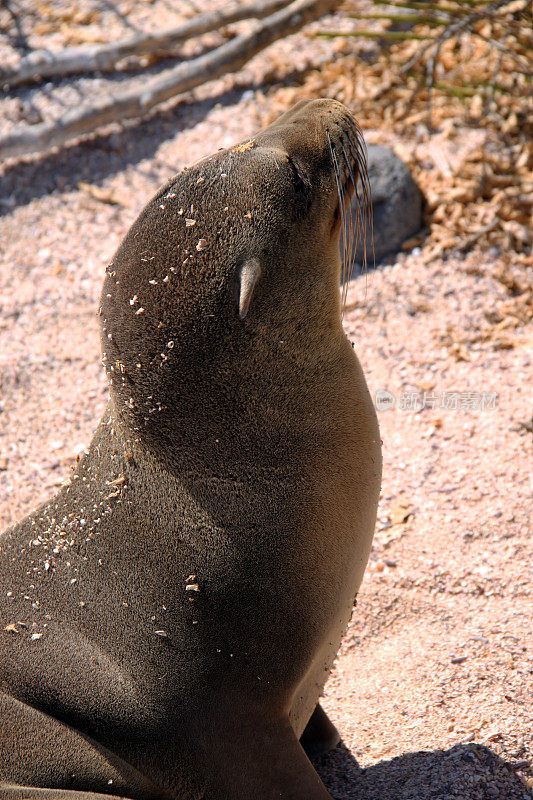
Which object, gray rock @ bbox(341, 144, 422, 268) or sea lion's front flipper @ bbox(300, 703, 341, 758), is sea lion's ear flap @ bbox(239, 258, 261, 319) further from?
gray rock @ bbox(341, 144, 422, 268)

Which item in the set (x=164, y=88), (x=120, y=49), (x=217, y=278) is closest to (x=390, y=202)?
(x=164, y=88)

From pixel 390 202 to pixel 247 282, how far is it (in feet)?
10.5

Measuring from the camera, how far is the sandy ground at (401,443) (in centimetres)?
249

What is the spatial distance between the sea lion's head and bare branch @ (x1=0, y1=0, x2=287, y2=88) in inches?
176

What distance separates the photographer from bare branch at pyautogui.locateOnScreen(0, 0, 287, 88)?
5.86 metres

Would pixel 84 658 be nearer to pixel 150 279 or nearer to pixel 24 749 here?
pixel 24 749

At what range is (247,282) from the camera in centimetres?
179

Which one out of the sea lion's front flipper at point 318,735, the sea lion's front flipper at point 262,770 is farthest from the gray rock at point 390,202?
the sea lion's front flipper at point 262,770

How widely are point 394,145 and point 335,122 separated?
3369 mm

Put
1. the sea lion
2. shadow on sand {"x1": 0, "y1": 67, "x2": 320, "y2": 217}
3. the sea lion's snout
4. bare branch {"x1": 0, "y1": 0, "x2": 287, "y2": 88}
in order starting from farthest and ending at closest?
bare branch {"x1": 0, "y1": 0, "x2": 287, "y2": 88} < shadow on sand {"x1": 0, "y1": 67, "x2": 320, "y2": 217} < the sea lion's snout < the sea lion

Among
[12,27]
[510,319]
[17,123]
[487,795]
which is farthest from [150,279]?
[12,27]

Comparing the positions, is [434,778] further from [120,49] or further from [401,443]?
[120,49]

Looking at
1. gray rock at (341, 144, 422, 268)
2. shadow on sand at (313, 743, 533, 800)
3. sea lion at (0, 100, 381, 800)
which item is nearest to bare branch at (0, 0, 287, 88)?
gray rock at (341, 144, 422, 268)

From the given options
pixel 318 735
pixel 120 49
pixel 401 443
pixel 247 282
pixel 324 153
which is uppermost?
pixel 324 153
